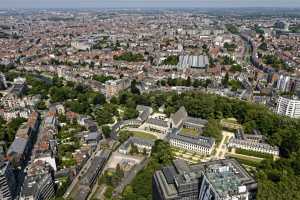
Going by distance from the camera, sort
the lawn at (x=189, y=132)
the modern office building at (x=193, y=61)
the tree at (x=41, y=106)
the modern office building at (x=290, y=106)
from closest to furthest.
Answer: the lawn at (x=189, y=132) → the modern office building at (x=290, y=106) → the tree at (x=41, y=106) → the modern office building at (x=193, y=61)

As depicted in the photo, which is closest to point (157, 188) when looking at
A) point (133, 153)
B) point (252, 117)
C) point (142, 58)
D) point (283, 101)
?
point (133, 153)

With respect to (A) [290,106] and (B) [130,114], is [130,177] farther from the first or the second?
(A) [290,106]

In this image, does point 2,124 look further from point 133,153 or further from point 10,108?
point 133,153

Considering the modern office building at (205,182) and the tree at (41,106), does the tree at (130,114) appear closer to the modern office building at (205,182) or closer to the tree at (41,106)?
the tree at (41,106)

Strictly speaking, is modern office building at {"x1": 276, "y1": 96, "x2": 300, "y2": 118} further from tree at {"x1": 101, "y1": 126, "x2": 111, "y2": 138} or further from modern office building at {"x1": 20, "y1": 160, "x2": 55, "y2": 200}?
modern office building at {"x1": 20, "y1": 160, "x2": 55, "y2": 200}

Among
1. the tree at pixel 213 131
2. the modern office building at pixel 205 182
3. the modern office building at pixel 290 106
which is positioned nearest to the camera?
the modern office building at pixel 205 182

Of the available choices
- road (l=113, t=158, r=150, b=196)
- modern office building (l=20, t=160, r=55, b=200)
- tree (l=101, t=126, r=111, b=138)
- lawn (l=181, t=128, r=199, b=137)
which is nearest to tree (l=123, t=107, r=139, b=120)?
tree (l=101, t=126, r=111, b=138)

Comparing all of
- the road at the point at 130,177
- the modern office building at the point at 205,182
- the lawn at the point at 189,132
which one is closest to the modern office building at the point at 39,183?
the road at the point at 130,177
